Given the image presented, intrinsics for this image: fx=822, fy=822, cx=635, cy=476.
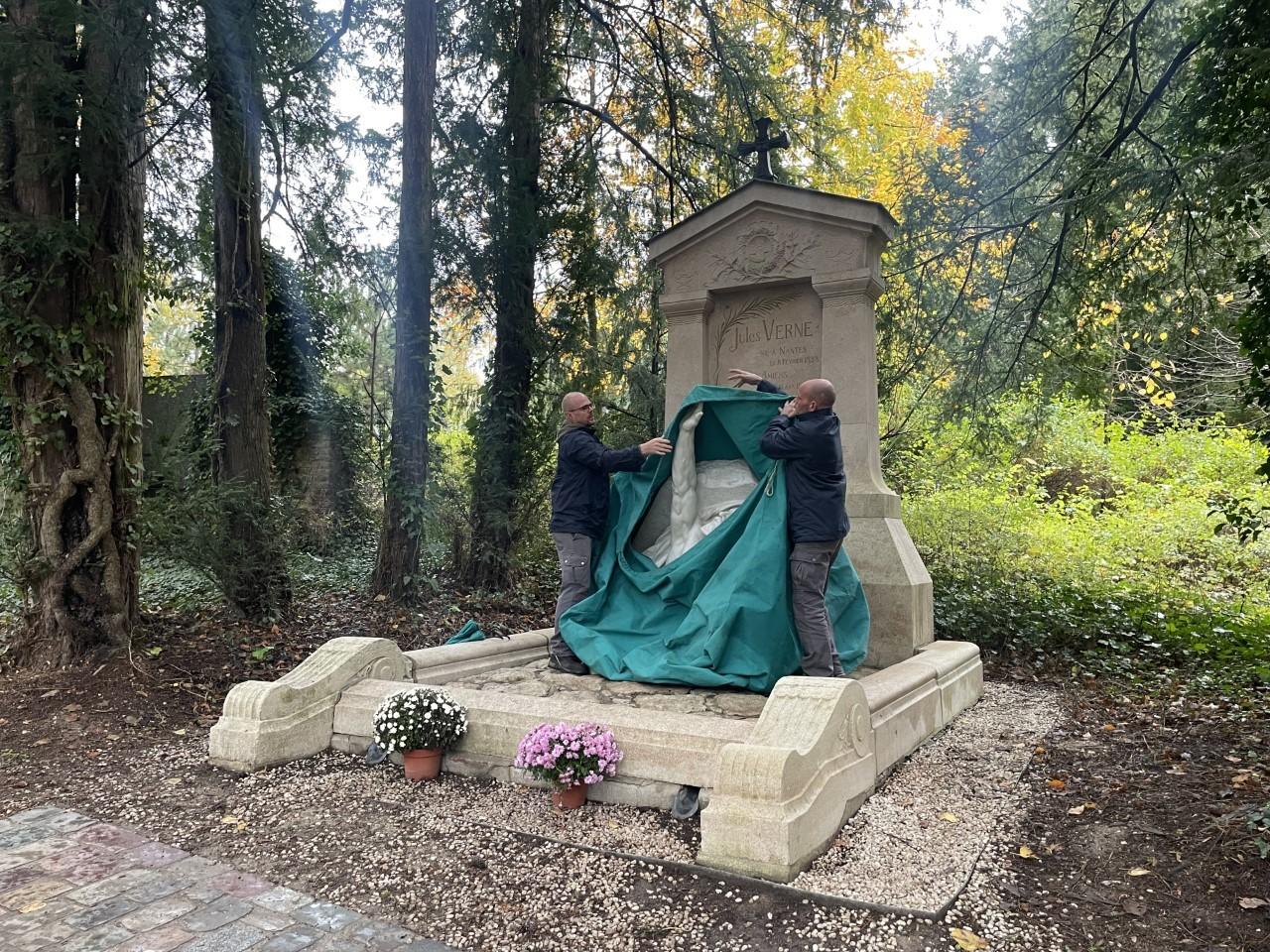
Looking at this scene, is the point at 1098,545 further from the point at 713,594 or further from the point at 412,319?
the point at 412,319

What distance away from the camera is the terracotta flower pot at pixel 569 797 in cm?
374

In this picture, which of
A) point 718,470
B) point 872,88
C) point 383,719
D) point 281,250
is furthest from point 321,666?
point 872,88

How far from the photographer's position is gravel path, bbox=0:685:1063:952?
2.73 m

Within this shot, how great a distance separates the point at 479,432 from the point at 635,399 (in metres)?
1.79

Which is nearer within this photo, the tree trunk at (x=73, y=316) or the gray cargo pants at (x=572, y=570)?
the gray cargo pants at (x=572, y=570)

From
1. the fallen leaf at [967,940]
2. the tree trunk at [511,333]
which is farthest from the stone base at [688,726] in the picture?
the tree trunk at [511,333]

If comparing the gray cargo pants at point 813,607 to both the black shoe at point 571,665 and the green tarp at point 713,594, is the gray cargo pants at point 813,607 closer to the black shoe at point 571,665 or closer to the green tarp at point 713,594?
the green tarp at point 713,594

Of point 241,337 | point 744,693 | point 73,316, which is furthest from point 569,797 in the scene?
point 241,337

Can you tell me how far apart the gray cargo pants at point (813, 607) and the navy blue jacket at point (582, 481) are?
130 centimetres

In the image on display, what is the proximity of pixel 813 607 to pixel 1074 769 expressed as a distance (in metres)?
1.67

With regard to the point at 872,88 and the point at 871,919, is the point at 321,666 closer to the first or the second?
the point at 871,919

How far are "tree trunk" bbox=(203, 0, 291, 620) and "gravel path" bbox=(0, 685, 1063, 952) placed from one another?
2.66 metres

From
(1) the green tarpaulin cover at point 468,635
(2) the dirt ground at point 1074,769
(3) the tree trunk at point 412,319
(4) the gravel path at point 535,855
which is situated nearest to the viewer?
(4) the gravel path at point 535,855

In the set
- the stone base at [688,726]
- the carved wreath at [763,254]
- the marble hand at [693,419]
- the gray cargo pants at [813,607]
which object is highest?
the carved wreath at [763,254]
